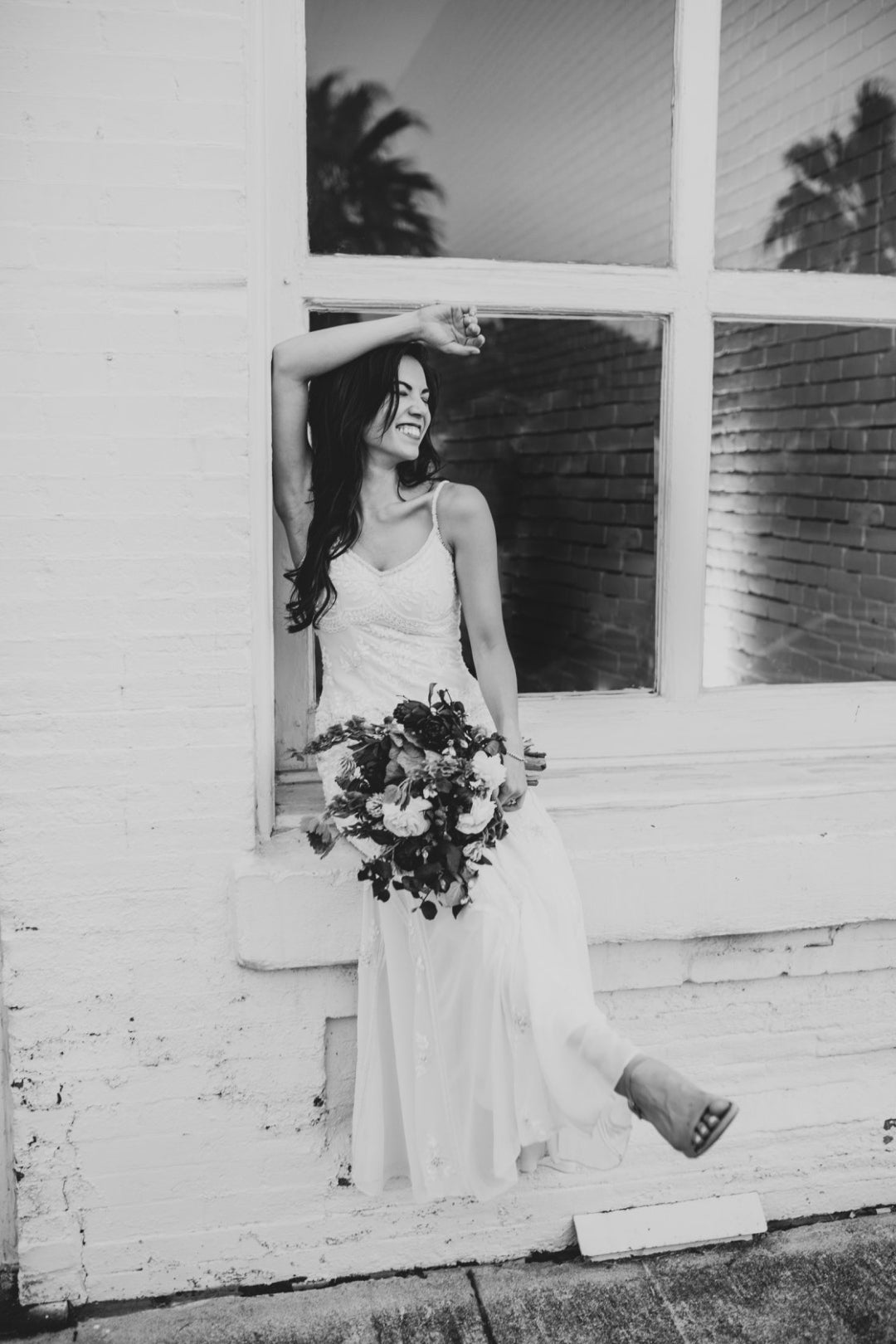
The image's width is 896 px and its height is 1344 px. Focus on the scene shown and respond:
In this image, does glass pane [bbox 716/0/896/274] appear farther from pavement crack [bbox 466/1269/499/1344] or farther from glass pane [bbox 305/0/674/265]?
pavement crack [bbox 466/1269/499/1344]

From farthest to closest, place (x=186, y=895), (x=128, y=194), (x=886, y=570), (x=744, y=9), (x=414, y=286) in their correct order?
1. (x=886, y=570)
2. (x=744, y=9)
3. (x=414, y=286)
4. (x=186, y=895)
5. (x=128, y=194)

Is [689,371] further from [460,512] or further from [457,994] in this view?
[457,994]

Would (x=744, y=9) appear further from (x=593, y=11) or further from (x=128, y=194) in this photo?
(x=128, y=194)

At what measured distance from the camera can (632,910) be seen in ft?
8.17

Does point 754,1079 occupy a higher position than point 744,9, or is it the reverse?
point 744,9

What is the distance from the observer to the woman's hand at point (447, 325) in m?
2.33

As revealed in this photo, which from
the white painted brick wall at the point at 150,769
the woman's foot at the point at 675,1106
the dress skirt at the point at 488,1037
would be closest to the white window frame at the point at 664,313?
the white painted brick wall at the point at 150,769

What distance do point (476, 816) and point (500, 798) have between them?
0.99 feet

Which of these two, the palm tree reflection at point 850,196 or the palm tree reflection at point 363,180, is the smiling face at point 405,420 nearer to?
the palm tree reflection at point 363,180

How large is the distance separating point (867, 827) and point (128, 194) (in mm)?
2092

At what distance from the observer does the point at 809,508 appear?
3.65m

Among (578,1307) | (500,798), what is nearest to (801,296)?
(500,798)

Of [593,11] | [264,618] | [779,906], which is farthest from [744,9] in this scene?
[779,906]

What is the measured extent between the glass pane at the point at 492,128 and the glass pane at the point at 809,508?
596 mm
